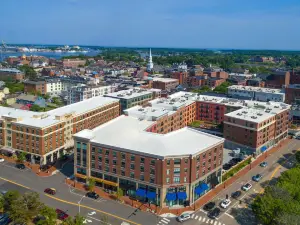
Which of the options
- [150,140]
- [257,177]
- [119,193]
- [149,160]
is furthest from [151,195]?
[257,177]

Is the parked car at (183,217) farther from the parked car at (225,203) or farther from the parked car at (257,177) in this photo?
the parked car at (257,177)

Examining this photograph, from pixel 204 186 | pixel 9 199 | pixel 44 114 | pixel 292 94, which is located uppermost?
pixel 292 94

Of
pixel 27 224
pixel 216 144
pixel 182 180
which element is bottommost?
pixel 27 224

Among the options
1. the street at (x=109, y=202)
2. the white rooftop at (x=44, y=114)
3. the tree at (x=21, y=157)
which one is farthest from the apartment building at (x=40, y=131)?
the street at (x=109, y=202)

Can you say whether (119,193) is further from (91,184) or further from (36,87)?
(36,87)

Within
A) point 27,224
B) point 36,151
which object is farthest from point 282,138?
point 27,224

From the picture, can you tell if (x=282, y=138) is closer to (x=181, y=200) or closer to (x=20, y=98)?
(x=181, y=200)
